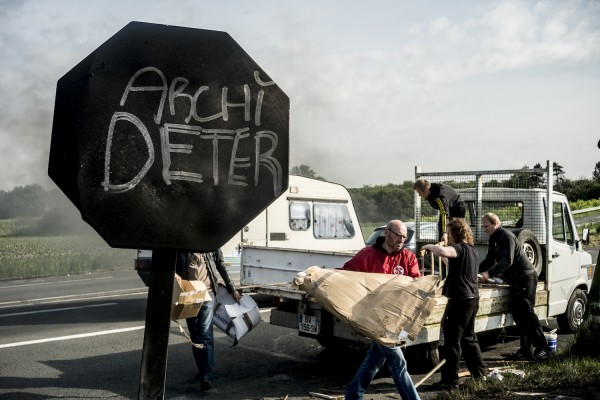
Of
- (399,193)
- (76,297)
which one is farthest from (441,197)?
(399,193)

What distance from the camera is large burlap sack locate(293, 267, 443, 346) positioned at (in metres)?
5.00

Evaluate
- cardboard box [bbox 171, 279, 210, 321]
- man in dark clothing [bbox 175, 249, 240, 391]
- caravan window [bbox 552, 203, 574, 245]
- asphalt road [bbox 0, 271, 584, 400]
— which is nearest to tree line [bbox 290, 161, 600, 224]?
caravan window [bbox 552, 203, 574, 245]

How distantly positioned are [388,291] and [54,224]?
3583 cm

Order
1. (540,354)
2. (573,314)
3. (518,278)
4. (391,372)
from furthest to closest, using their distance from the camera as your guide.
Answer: (573,314) < (518,278) < (540,354) < (391,372)

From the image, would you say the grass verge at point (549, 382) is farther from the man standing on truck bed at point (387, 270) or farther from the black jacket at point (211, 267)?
the black jacket at point (211, 267)

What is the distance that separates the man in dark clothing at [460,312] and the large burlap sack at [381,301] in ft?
4.72

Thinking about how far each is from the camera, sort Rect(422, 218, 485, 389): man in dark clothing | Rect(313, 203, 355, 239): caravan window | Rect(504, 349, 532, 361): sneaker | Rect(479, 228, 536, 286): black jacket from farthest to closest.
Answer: Rect(313, 203, 355, 239): caravan window
Rect(504, 349, 532, 361): sneaker
Rect(479, 228, 536, 286): black jacket
Rect(422, 218, 485, 389): man in dark clothing

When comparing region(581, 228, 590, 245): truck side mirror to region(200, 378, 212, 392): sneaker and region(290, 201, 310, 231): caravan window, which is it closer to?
region(290, 201, 310, 231): caravan window

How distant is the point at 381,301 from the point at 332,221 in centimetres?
931

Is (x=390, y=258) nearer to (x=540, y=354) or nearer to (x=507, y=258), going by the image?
(x=507, y=258)

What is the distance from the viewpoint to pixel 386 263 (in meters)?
6.30

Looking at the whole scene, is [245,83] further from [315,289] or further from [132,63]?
[315,289]

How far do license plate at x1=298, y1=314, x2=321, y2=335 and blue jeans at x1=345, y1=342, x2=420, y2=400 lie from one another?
1.66 meters

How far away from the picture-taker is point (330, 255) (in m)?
10.2
